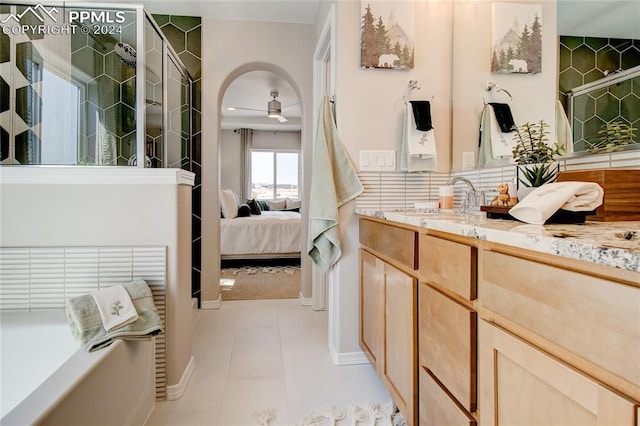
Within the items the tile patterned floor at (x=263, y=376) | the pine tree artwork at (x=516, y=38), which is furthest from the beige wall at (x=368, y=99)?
the pine tree artwork at (x=516, y=38)

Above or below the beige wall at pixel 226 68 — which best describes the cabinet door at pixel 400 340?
below

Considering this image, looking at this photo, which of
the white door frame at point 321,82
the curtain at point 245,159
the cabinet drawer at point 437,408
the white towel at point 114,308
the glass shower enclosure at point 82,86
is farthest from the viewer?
the curtain at point 245,159

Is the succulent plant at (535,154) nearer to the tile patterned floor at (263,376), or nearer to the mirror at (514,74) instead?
the mirror at (514,74)

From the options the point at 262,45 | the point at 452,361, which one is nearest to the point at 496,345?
the point at 452,361

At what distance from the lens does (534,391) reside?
2.39 feet

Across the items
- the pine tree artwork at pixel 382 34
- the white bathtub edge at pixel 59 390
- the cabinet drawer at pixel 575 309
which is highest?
the pine tree artwork at pixel 382 34

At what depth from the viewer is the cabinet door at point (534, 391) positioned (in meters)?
0.58

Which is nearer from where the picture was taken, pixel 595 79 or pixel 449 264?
pixel 449 264

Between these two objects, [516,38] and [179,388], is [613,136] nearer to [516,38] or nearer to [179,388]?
[516,38]

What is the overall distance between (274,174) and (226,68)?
5.45m

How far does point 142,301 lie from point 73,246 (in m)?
0.48

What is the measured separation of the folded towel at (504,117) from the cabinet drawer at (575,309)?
1.09 metres

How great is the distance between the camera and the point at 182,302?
1860 mm

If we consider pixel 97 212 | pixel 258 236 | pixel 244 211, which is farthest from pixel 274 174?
pixel 97 212
